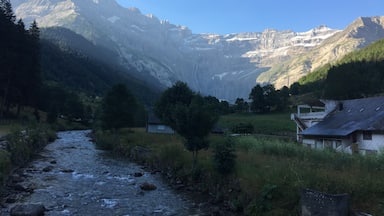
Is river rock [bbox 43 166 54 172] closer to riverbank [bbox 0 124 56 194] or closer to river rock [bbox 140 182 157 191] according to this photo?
riverbank [bbox 0 124 56 194]

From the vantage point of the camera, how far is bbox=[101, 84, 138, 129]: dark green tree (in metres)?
69.8

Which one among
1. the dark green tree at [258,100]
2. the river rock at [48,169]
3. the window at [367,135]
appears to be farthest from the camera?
the dark green tree at [258,100]

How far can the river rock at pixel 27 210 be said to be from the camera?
19.8m

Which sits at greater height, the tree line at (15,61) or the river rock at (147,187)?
the tree line at (15,61)

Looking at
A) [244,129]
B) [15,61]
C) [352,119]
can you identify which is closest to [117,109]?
[15,61]

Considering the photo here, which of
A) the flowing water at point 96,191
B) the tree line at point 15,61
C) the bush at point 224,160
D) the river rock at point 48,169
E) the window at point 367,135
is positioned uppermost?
the tree line at point 15,61

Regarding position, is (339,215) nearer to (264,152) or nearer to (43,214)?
(43,214)

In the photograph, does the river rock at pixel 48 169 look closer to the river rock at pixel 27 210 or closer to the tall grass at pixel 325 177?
the river rock at pixel 27 210

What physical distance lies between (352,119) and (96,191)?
34656mm

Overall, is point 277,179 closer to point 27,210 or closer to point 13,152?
point 27,210

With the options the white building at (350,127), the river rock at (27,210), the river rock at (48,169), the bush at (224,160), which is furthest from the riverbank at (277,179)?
the river rock at (48,169)

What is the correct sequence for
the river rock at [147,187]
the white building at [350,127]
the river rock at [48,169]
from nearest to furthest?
the river rock at [147,187] → the river rock at [48,169] → the white building at [350,127]

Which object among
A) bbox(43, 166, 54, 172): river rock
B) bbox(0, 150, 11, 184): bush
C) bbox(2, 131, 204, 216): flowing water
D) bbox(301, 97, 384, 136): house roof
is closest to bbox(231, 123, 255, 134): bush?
bbox(301, 97, 384, 136): house roof

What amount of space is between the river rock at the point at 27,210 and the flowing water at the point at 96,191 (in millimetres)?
527
